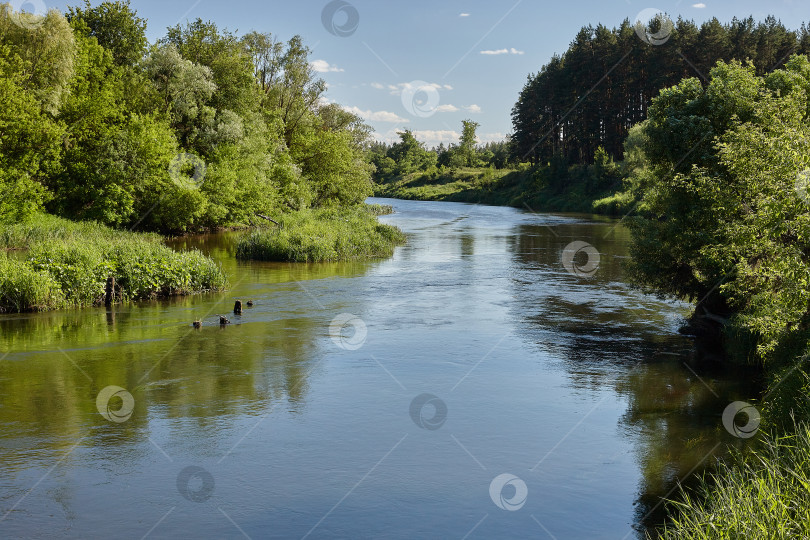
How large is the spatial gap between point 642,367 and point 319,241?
2322 cm

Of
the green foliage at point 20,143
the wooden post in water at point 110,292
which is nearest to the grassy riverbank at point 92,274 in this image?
the wooden post in water at point 110,292

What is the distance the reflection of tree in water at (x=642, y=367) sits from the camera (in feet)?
40.2

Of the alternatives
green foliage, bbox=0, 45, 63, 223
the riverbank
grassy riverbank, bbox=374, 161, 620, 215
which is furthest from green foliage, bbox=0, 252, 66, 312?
grassy riverbank, bbox=374, 161, 620, 215

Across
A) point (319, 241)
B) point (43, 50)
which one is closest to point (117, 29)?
point (43, 50)

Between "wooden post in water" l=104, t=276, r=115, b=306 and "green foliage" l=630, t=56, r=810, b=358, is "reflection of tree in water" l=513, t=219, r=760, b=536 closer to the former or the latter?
"green foliage" l=630, t=56, r=810, b=358

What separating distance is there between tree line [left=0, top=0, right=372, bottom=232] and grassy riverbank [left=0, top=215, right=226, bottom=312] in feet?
60.6

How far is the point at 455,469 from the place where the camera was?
1170 cm

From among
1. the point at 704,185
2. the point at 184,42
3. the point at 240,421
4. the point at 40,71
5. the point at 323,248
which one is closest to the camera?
the point at 240,421

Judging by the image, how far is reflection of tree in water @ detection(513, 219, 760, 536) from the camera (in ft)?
40.2

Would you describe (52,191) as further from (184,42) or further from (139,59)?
(184,42)

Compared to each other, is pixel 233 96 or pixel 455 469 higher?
pixel 233 96

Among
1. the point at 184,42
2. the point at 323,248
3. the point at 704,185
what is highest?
the point at 184,42

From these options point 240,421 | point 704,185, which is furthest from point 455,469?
point 704,185

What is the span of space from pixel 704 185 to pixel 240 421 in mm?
13128
